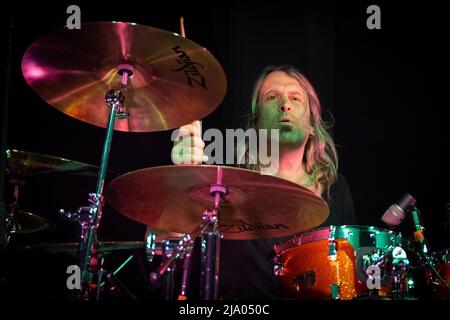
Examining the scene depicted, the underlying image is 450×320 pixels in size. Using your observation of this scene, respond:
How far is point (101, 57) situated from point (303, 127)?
149cm

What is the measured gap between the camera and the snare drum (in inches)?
79.1

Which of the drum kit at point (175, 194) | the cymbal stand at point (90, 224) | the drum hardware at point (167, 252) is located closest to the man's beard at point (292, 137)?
the drum kit at point (175, 194)

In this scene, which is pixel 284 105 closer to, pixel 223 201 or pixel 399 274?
pixel 223 201

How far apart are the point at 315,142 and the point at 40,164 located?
61.4 inches

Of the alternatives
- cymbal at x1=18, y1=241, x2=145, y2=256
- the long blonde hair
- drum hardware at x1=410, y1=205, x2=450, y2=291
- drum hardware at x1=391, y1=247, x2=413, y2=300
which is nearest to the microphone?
drum hardware at x1=410, y1=205, x2=450, y2=291

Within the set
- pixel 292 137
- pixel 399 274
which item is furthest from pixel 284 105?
pixel 399 274

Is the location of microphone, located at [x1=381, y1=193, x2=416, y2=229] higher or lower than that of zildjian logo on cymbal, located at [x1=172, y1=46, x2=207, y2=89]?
lower

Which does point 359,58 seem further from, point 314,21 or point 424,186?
point 424,186

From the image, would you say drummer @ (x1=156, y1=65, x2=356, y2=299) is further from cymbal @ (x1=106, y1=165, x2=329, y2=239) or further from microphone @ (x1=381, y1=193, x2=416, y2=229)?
cymbal @ (x1=106, y1=165, x2=329, y2=239)

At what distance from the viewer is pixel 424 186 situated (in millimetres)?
2891

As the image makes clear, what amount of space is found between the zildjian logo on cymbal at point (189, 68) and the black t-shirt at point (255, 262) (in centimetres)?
122

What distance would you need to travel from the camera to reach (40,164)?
1.98m

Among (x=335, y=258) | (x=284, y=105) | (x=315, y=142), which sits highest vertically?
(x=284, y=105)
